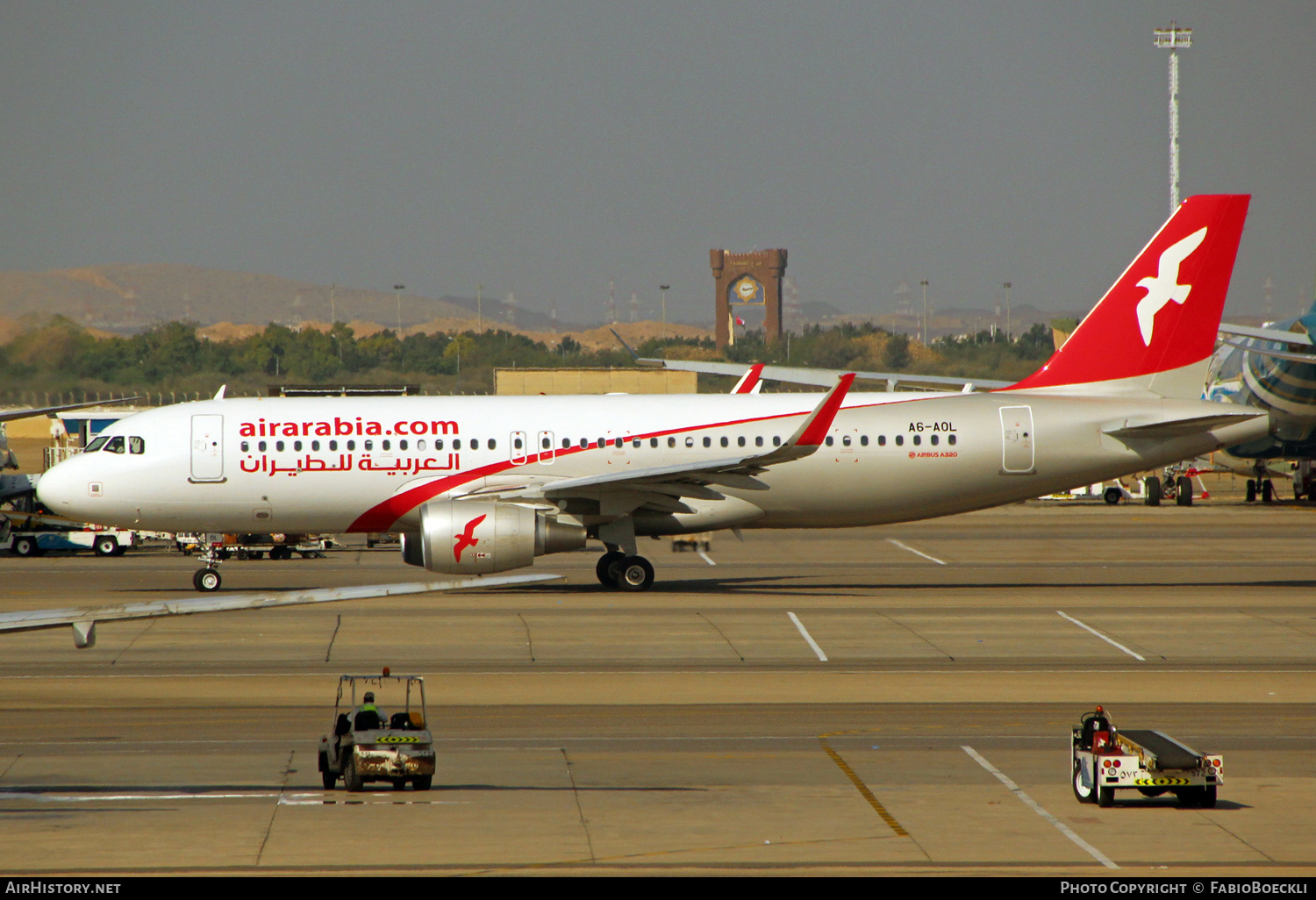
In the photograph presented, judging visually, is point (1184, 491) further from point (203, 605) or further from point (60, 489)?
point (203, 605)

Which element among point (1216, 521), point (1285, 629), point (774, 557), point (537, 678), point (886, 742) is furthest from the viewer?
point (1216, 521)

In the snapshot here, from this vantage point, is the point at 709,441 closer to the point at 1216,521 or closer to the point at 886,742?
the point at 886,742

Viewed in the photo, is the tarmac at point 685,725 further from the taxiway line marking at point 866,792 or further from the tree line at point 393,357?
the tree line at point 393,357

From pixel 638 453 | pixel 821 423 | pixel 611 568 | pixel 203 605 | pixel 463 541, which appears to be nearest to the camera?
pixel 203 605

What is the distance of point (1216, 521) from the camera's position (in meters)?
50.8

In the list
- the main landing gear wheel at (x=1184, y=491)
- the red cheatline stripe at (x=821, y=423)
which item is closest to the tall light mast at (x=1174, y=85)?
the main landing gear wheel at (x=1184, y=491)

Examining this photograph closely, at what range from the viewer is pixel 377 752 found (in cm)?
1362

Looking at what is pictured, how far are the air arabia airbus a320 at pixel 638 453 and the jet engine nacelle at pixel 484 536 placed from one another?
124 centimetres

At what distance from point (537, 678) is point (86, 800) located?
8134 millimetres

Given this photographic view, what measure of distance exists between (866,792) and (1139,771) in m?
2.70

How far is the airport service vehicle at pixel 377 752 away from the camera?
1359cm

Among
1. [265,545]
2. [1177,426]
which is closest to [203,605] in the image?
[1177,426]

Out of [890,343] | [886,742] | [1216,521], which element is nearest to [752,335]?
[890,343]

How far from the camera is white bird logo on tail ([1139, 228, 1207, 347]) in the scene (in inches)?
1258
